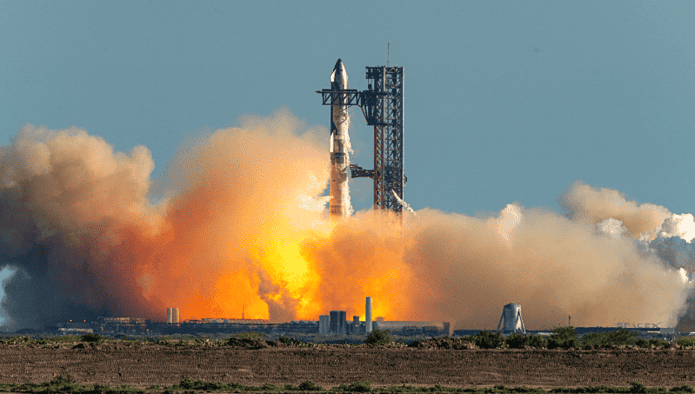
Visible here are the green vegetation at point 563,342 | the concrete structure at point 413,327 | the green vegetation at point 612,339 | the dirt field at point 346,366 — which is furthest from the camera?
the concrete structure at point 413,327

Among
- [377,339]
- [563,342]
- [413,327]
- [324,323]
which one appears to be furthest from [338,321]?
[563,342]

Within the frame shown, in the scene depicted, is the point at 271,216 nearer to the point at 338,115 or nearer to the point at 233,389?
the point at 338,115

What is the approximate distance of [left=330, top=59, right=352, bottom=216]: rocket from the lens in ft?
431

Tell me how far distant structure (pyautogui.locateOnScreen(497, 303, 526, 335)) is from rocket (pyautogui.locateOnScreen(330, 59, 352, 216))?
22138 mm

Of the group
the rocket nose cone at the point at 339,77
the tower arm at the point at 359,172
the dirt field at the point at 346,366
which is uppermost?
the rocket nose cone at the point at 339,77

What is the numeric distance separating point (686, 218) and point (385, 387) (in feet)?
267

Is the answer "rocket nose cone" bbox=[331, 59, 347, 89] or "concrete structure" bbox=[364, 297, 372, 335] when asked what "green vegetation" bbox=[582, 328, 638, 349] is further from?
"rocket nose cone" bbox=[331, 59, 347, 89]

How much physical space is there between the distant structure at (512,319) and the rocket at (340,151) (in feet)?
72.6

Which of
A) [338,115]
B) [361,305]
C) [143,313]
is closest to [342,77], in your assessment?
[338,115]

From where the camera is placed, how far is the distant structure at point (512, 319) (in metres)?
118

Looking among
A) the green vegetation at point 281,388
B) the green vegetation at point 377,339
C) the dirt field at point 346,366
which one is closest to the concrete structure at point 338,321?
the green vegetation at point 377,339

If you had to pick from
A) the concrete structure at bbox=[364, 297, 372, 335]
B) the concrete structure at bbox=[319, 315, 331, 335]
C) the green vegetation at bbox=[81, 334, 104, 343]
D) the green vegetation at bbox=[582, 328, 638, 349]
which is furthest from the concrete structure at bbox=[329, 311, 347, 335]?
the green vegetation at bbox=[81, 334, 104, 343]

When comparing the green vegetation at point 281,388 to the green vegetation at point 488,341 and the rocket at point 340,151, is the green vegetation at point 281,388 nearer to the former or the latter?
the green vegetation at point 488,341

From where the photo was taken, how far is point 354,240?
129m
